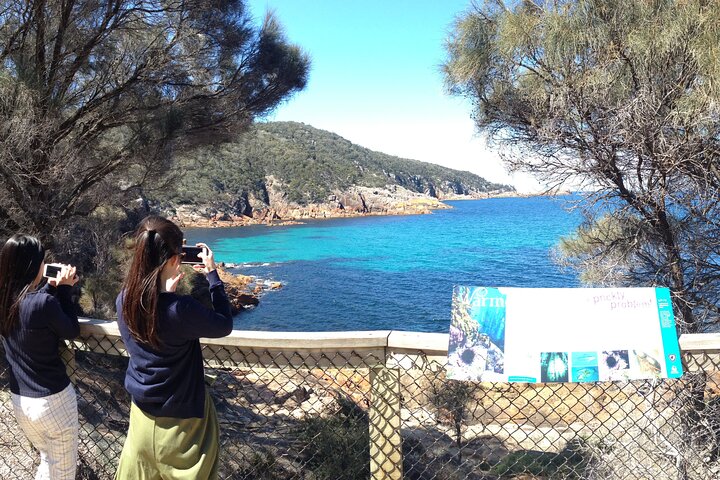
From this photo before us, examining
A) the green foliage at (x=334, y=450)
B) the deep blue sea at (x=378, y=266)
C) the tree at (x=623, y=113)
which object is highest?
the tree at (x=623, y=113)

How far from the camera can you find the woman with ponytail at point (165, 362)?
73.2 inches

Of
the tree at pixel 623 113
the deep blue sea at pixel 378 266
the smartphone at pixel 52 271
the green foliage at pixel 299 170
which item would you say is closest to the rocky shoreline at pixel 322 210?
the green foliage at pixel 299 170

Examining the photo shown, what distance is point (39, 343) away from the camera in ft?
7.48

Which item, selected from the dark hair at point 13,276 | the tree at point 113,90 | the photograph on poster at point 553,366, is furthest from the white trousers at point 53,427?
the tree at point 113,90

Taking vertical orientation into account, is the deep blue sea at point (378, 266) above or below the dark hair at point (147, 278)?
below

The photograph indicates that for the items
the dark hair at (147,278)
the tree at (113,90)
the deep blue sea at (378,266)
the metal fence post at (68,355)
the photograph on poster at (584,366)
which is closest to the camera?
the dark hair at (147,278)

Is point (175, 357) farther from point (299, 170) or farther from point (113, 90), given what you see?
point (299, 170)

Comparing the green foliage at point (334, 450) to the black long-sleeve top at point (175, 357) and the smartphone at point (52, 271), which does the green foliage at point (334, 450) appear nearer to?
the black long-sleeve top at point (175, 357)

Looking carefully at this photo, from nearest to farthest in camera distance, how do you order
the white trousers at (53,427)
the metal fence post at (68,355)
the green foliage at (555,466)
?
1. the white trousers at (53,427)
2. the metal fence post at (68,355)
3. the green foliage at (555,466)

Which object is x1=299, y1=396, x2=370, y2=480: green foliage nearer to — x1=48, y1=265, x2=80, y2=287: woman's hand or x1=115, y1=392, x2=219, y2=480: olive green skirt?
x1=115, y1=392, x2=219, y2=480: olive green skirt

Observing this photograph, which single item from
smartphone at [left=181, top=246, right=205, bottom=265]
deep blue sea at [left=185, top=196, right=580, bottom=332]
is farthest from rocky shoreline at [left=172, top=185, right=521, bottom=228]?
smartphone at [left=181, top=246, right=205, bottom=265]

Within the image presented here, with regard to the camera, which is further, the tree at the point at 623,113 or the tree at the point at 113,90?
the tree at the point at 113,90

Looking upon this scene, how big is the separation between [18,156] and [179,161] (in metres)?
3.12

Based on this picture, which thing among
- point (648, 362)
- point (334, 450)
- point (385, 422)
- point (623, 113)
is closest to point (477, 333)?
point (385, 422)
